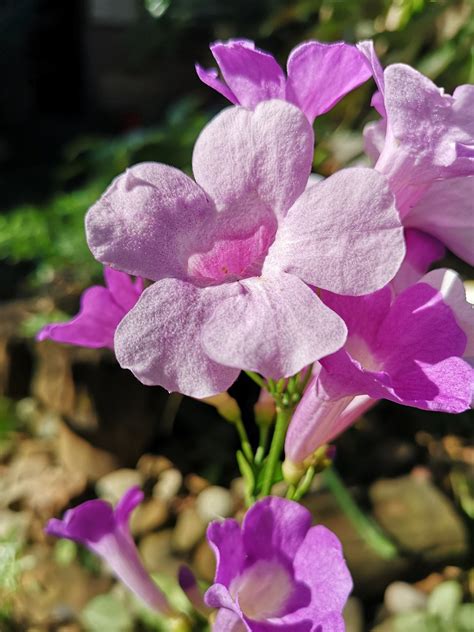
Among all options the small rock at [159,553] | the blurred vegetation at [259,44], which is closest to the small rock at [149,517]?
the small rock at [159,553]

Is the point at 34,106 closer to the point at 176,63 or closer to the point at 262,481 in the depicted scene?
the point at 176,63

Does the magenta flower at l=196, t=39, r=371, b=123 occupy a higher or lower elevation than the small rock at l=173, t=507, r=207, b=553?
higher

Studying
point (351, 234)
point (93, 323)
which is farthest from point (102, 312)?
point (351, 234)

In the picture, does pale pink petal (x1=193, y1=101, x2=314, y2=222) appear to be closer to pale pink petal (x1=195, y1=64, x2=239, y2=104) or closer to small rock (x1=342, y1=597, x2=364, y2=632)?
pale pink petal (x1=195, y1=64, x2=239, y2=104)

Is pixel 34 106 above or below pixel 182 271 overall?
below

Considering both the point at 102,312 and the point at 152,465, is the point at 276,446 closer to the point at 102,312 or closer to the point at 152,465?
the point at 102,312

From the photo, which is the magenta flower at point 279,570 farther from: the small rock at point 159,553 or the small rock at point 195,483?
the small rock at point 195,483

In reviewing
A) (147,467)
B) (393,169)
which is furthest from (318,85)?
(147,467)

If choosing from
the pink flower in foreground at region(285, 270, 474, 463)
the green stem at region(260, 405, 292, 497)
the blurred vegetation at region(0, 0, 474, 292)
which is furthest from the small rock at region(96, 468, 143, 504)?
the pink flower in foreground at region(285, 270, 474, 463)
